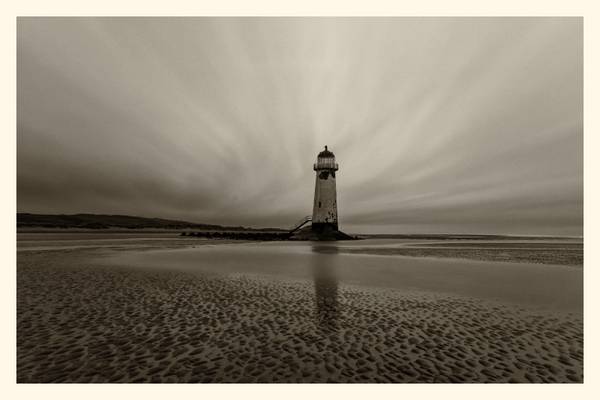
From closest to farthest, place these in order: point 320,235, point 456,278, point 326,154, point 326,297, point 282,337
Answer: point 282,337
point 326,297
point 456,278
point 320,235
point 326,154

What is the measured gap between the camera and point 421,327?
322 inches

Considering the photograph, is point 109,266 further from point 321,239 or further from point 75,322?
point 321,239

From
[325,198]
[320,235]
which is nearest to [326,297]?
[325,198]

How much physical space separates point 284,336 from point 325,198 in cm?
4297

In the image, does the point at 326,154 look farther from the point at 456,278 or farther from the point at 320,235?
the point at 456,278

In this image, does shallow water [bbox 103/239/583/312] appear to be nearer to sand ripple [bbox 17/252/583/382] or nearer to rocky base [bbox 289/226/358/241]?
sand ripple [bbox 17/252/583/382]

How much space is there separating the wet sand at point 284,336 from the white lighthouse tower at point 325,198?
3747 centimetres

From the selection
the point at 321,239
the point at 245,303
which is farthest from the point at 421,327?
the point at 321,239

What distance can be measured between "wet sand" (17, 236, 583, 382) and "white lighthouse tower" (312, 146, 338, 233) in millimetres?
37466

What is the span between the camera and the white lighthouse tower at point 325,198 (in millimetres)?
49969

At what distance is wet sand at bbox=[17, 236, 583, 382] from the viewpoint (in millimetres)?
5688

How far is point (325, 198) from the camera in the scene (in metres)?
49.9

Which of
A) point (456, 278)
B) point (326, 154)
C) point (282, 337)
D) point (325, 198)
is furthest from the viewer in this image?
point (326, 154)

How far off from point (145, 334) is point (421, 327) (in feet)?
24.1
